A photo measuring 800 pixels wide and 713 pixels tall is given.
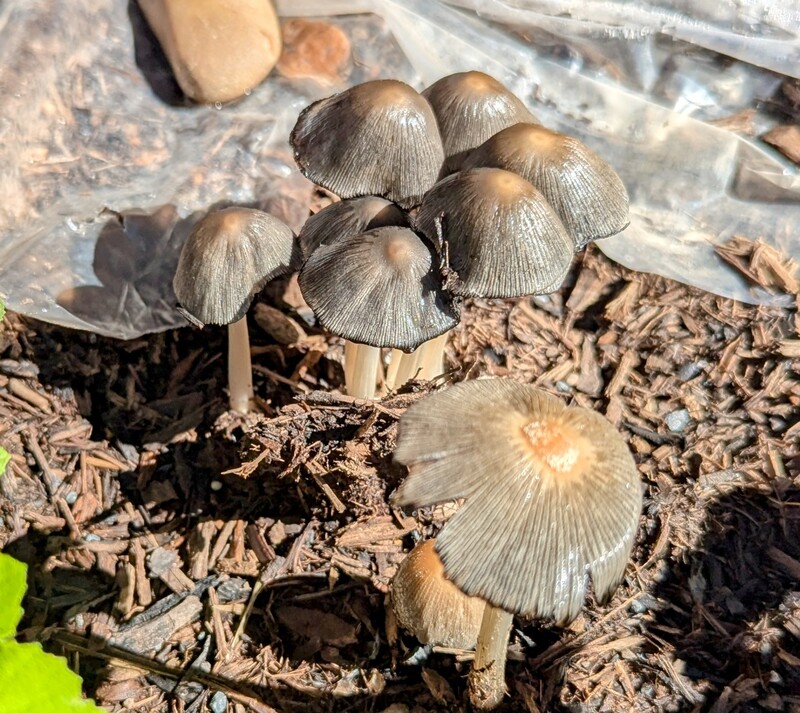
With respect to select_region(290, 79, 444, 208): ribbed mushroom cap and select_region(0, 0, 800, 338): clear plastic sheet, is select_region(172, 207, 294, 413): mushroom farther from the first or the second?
select_region(0, 0, 800, 338): clear plastic sheet

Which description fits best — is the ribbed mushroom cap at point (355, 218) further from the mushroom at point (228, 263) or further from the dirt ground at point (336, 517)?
the dirt ground at point (336, 517)

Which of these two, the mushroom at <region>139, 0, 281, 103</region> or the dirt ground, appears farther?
the mushroom at <region>139, 0, 281, 103</region>

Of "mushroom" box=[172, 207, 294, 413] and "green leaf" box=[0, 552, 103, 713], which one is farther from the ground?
"mushroom" box=[172, 207, 294, 413]

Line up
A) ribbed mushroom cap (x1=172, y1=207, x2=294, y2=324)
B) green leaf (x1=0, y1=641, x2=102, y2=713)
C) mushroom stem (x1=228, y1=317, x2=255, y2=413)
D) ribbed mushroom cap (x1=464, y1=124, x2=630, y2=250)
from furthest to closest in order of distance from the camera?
1. mushroom stem (x1=228, y1=317, x2=255, y2=413)
2. ribbed mushroom cap (x1=172, y1=207, x2=294, y2=324)
3. ribbed mushroom cap (x1=464, y1=124, x2=630, y2=250)
4. green leaf (x1=0, y1=641, x2=102, y2=713)

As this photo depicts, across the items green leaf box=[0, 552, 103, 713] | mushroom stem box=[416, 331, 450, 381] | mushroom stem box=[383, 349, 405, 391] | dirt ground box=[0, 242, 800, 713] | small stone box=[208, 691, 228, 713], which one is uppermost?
green leaf box=[0, 552, 103, 713]

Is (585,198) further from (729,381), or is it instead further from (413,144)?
(729,381)

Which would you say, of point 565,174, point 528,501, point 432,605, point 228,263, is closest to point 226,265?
point 228,263

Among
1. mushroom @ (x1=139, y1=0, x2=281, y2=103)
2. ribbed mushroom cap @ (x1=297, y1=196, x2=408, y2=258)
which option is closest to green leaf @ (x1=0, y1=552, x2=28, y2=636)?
ribbed mushroom cap @ (x1=297, y1=196, x2=408, y2=258)
